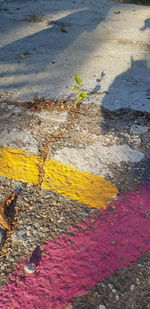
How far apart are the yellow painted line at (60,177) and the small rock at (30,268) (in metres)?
0.44

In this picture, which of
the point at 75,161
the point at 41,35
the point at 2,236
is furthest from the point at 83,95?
the point at 41,35

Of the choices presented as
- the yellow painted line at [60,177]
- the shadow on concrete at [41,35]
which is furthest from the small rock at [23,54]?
the yellow painted line at [60,177]

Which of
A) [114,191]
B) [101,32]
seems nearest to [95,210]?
[114,191]

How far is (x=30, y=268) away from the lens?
4.03 ft

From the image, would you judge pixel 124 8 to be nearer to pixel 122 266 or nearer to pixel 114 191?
pixel 114 191

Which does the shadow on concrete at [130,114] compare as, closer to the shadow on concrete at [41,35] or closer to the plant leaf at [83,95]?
the plant leaf at [83,95]

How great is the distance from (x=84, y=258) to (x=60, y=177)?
0.53 meters

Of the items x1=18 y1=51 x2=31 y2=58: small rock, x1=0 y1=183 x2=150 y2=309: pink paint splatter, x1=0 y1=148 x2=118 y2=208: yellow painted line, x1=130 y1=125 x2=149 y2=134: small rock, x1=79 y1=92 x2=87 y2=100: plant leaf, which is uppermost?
x1=18 y1=51 x2=31 y2=58: small rock

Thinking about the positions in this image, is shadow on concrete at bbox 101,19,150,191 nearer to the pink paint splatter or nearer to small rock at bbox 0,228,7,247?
the pink paint splatter

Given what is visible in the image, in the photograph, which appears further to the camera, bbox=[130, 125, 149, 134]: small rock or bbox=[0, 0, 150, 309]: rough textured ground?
bbox=[130, 125, 149, 134]: small rock

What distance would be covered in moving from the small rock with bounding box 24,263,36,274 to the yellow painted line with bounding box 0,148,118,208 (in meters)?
0.44

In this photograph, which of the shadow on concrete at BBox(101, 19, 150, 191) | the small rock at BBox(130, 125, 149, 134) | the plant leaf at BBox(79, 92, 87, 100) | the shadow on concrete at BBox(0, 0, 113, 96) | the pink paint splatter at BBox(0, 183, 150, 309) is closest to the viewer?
the pink paint splatter at BBox(0, 183, 150, 309)

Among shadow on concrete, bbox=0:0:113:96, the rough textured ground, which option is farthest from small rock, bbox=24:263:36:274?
shadow on concrete, bbox=0:0:113:96

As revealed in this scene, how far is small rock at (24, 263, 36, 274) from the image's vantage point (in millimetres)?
1224
